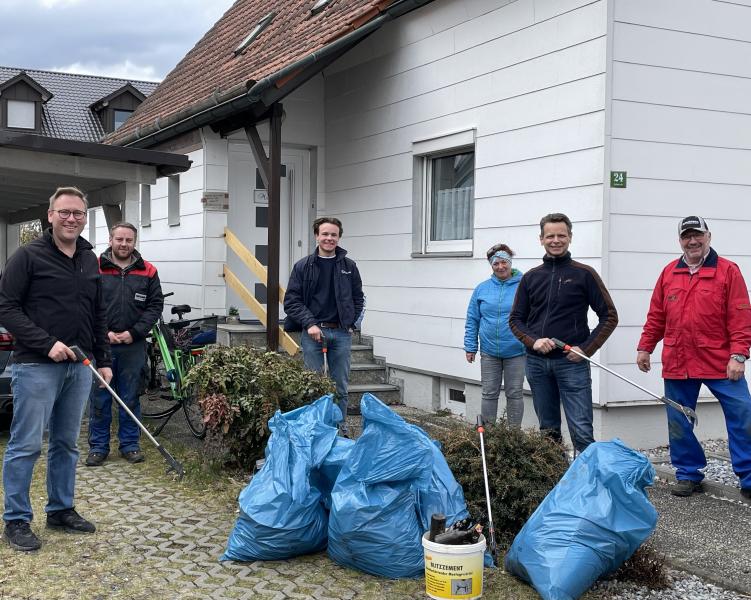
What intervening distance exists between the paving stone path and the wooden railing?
3.44 meters

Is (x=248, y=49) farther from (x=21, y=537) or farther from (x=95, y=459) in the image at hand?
(x=21, y=537)

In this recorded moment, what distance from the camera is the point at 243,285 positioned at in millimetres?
10766

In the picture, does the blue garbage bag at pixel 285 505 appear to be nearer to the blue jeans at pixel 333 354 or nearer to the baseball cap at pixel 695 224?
the blue jeans at pixel 333 354

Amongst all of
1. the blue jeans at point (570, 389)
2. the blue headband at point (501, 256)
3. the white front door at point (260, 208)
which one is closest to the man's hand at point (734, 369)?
the blue jeans at point (570, 389)

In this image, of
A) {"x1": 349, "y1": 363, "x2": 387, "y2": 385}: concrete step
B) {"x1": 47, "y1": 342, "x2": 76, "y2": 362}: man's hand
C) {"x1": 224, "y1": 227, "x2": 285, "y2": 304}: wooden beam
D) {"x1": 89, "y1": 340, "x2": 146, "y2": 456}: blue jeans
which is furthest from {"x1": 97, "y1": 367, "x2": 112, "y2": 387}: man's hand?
{"x1": 349, "y1": 363, "x2": 387, "y2": 385}: concrete step

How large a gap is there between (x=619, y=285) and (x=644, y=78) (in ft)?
5.55

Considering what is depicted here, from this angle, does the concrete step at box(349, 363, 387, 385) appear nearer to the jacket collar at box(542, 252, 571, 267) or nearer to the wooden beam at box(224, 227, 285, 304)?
the wooden beam at box(224, 227, 285, 304)

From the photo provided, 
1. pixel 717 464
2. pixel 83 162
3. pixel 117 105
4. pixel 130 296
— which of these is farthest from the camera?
pixel 117 105

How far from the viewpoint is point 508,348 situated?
6664 millimetres

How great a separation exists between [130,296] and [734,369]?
4532mm

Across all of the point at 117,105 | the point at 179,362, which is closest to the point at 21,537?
the point at 179,362

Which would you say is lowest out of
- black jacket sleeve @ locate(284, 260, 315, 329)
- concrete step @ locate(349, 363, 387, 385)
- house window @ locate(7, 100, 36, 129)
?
concrete step @ locate(349, 363, 387, 385)

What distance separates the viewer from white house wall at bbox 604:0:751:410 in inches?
270

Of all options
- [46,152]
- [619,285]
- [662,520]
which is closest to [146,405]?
[46,152]
